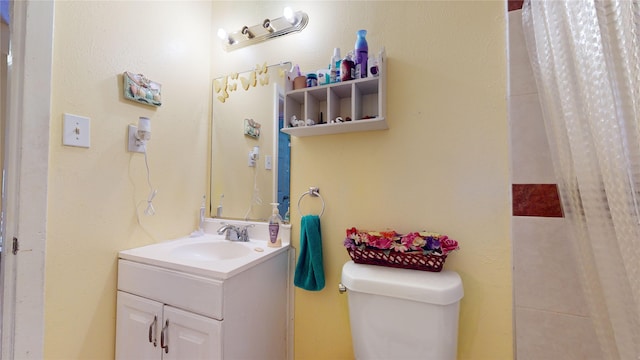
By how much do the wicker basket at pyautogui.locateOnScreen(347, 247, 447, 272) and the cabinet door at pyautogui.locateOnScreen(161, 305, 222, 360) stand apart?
56cm

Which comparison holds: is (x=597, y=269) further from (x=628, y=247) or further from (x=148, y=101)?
(x=148, y=101)

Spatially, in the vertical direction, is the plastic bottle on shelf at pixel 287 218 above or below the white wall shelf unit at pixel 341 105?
below

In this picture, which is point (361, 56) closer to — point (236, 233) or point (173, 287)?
point (236, 233)

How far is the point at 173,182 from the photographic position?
1313 mm

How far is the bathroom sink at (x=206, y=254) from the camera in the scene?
35.6 inches

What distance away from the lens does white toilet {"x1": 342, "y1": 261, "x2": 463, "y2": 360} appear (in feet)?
2.68

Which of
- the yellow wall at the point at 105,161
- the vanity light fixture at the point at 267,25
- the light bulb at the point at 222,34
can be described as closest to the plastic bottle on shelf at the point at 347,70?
the vanity light fixture at the point at 267,25

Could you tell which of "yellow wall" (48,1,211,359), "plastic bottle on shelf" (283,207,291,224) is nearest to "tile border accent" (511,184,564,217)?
"plastic bottle on shelf" (283,207,291,224)

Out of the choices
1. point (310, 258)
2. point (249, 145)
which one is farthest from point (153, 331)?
point (249, 145)

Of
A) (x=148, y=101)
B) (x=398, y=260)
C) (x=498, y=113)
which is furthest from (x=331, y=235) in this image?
(x=148, y=101)

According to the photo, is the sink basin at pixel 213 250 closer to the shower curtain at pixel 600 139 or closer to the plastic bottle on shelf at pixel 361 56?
the plastic bottle on shelf at pixel 361 56

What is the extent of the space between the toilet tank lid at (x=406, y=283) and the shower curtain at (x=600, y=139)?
13.3 inches

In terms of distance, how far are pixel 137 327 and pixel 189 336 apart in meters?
0.27

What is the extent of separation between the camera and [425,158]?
1.06 meters
